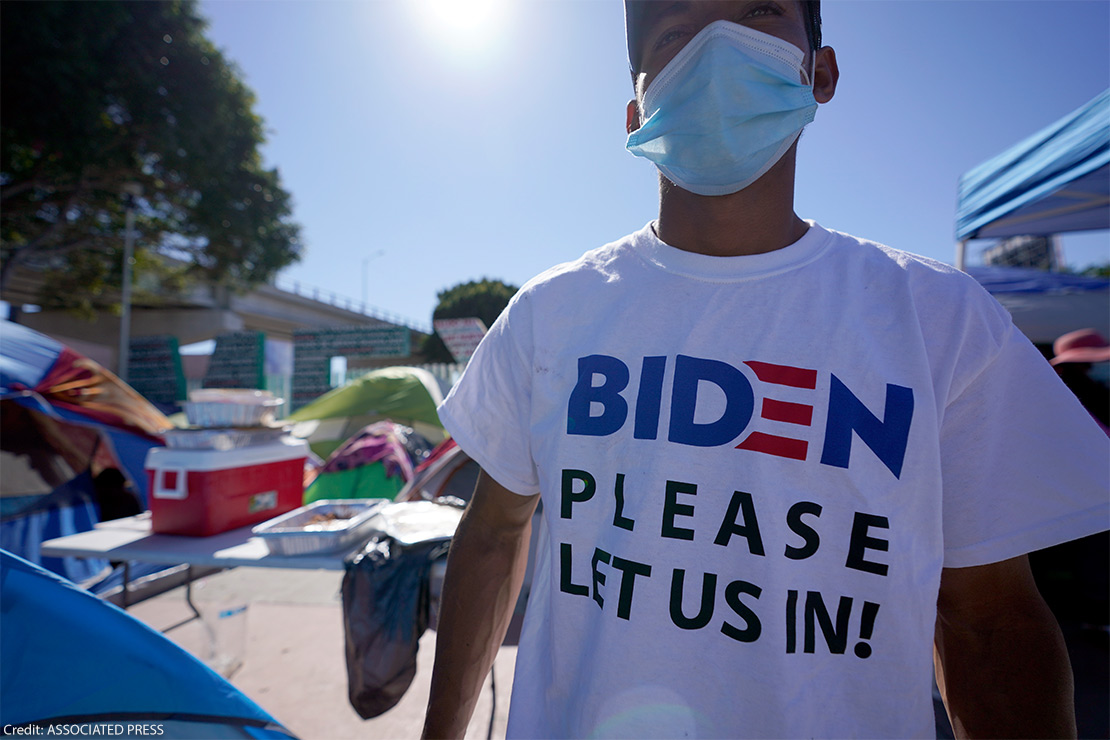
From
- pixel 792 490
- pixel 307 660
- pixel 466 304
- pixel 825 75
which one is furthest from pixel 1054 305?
pixel 466 304

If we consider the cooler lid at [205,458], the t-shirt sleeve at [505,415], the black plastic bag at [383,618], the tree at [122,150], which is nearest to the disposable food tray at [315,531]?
the black plastic bag at [383,618]

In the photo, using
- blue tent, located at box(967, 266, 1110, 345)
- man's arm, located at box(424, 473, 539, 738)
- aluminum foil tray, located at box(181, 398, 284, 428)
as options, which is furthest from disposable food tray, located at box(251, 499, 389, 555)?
blue tent, located at box(967, 266, 1110, 345)

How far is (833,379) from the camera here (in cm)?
78

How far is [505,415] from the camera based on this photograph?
994 millimetres

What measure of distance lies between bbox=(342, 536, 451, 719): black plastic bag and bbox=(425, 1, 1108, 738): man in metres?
1.17

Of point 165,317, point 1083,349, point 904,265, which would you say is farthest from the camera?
point 165,317

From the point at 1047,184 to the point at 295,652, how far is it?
4.98 meters

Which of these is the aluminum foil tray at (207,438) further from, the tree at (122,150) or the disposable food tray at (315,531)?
the tree at (122,150)

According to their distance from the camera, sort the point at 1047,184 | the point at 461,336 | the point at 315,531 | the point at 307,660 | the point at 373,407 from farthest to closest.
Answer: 1. the point at 373,407
2. the point at 461,336
3. the point at 307,660
4. the point at 1047,184
5. the point at 315,531

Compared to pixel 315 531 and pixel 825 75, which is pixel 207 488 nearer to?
A: pixel 315 531

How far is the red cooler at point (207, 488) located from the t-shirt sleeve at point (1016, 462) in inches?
A: 94.5

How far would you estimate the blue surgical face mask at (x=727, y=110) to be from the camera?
950 mm

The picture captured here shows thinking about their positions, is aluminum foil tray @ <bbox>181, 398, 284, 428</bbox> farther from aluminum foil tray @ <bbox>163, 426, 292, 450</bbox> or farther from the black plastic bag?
the black plastic bag

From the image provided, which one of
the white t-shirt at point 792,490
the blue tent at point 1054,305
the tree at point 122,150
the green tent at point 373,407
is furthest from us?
the tree at point 122,150
